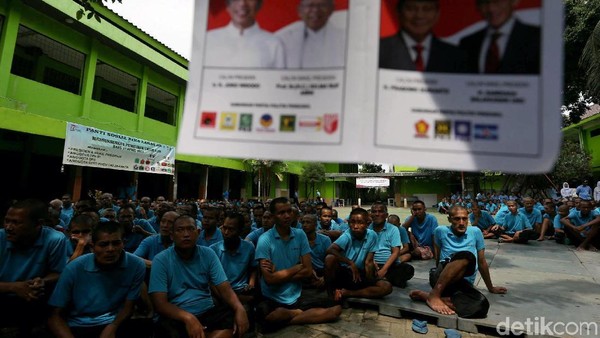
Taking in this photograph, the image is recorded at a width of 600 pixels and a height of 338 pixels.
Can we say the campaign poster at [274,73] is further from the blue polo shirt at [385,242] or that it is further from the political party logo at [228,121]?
the blue polo shirt at [385,242]

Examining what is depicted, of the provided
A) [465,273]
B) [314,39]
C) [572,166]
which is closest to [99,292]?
[314,39]

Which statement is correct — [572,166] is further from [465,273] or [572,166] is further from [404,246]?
Answer: [465,273]

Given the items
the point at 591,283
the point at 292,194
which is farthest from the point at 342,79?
the point at 292,194

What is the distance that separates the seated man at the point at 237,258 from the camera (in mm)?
3541

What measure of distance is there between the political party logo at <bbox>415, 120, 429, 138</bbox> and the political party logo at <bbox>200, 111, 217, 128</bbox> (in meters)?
0.66

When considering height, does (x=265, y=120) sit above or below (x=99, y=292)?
above

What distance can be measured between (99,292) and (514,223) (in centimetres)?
917

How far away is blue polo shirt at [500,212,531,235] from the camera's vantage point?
320 inches

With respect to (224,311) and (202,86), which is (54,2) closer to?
(224,311)

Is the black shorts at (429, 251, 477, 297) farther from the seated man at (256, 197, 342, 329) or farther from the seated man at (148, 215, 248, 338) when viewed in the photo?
the seated man at (148, 215, 248, 338)

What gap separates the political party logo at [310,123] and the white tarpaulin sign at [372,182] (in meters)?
28.4

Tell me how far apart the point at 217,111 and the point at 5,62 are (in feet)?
33.7

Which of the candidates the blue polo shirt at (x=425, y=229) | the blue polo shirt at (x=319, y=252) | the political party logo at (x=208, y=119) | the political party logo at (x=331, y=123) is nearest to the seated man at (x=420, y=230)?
the blue polo shirt at (x=425, y=229)

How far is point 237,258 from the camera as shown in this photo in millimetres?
3611
